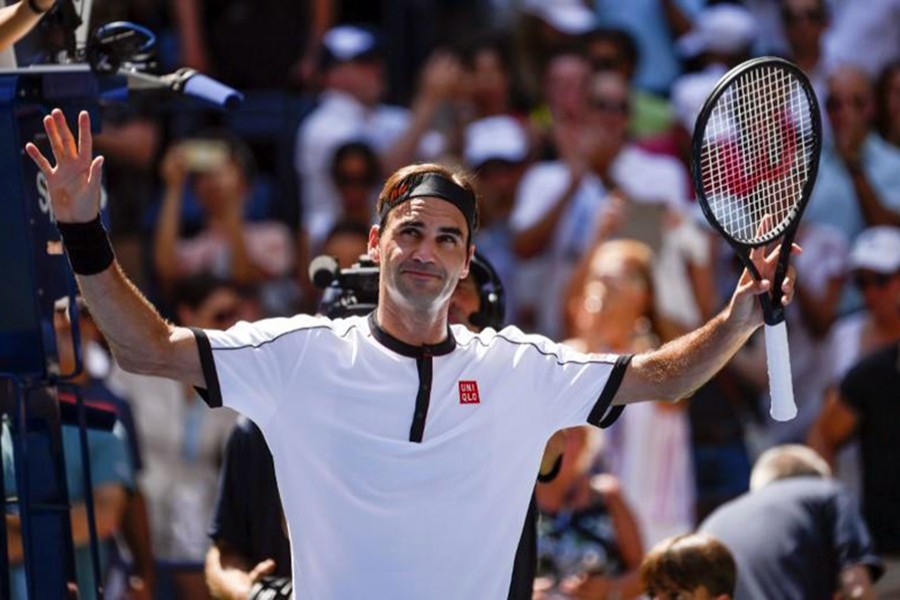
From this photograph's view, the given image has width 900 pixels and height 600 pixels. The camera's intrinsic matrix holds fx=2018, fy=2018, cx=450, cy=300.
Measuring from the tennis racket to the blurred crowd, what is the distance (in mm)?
2472

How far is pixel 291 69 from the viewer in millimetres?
10891

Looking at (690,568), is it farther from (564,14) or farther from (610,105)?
(564,14)

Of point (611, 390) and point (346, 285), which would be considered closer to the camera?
point (611, 390)

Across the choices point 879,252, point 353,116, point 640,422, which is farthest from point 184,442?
point 879,252

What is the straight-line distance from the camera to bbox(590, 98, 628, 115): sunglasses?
960 cm

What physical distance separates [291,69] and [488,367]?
6158 mm

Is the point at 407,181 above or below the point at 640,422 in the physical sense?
above

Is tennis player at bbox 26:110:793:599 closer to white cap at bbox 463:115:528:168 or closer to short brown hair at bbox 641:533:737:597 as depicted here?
short brown hair at bbox 641:533:737:597

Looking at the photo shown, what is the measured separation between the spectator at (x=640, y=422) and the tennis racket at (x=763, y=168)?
313cm

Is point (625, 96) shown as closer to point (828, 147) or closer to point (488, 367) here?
point (828, 147)

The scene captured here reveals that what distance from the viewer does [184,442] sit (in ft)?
28.7

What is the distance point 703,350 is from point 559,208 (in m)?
4.63

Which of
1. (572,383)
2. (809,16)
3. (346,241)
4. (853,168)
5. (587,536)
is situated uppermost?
(809,16)

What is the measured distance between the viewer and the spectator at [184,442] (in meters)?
8.62
